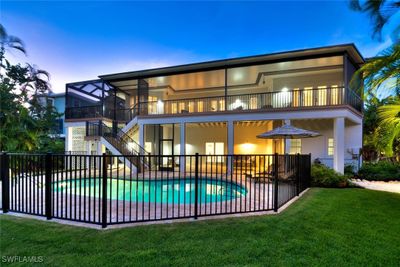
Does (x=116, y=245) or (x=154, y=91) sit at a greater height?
(x=154, y=91)

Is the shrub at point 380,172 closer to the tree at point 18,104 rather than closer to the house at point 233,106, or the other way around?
the house at point 233,106

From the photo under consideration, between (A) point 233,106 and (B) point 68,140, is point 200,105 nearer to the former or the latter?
(A) point 233,106

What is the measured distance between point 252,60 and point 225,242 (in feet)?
35.6

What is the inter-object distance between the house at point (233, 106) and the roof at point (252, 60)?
49 millimetres

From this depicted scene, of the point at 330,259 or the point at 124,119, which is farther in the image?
the point at 124,119

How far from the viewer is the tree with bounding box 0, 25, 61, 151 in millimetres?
6547

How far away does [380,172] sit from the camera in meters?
11.3

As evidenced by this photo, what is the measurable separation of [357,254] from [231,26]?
1673cm

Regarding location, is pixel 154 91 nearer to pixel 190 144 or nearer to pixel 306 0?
pixel 190 144

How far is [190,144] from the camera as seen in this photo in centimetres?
1848

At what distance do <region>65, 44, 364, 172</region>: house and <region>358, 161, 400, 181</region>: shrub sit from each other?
90 centimetres

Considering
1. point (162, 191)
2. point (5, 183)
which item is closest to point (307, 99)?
point (162, 191)

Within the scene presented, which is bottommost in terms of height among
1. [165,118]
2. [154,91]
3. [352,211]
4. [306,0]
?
[352,211]

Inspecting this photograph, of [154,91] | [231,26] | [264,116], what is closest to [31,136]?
[264,116]
